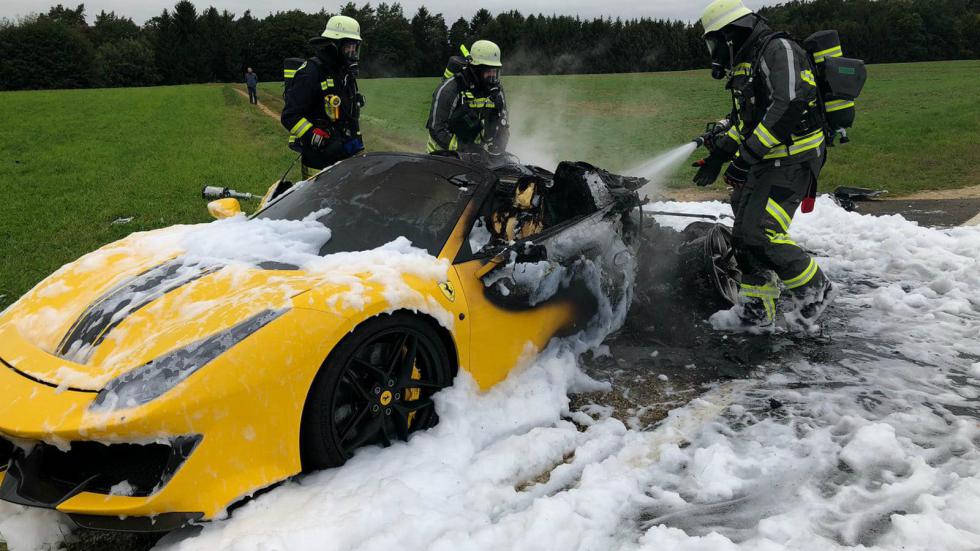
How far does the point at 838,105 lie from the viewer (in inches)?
179

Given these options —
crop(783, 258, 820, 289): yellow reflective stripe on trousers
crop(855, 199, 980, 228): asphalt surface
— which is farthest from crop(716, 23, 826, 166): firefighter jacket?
crop(855, 199, 980, 228): asphalt surface

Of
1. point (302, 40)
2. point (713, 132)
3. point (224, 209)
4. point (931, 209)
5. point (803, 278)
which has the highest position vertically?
point (302, 40)

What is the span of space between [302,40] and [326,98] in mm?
74567

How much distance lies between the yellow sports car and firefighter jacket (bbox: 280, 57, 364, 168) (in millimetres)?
1942

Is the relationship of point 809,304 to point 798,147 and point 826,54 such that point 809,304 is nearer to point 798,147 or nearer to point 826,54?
point 798,147

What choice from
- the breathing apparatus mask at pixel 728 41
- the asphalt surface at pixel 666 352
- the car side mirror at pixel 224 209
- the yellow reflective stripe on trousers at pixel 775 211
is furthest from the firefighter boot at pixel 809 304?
the car side mirror at pixel 224 209

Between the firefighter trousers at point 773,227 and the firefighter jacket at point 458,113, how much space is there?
10.2ft

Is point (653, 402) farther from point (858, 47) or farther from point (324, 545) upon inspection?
point (858, 47)

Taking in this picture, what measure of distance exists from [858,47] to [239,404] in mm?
64900

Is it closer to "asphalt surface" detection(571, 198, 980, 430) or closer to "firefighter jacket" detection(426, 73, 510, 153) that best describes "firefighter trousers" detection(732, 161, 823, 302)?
"asphalt surface" detection(571, 198, 980, 430)

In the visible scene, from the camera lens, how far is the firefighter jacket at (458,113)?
22.5 ft

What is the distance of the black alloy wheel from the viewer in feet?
8.66

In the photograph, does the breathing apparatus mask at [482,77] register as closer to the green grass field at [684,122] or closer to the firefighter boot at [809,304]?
the firefighter boot at [809,304]

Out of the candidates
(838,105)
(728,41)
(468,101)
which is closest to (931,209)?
(838,105)
